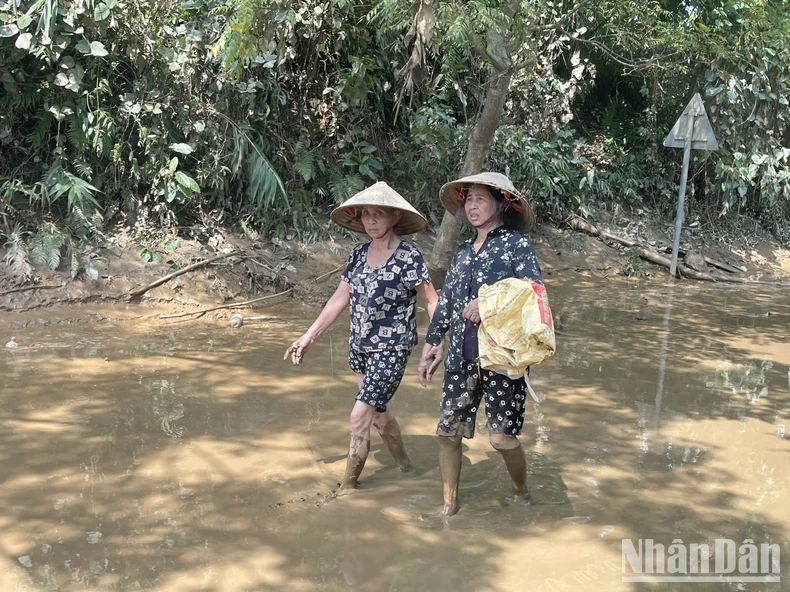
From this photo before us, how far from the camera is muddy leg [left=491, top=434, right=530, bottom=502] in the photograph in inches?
137

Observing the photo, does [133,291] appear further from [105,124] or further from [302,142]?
[302,142]

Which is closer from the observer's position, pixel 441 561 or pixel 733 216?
pixel 441 561

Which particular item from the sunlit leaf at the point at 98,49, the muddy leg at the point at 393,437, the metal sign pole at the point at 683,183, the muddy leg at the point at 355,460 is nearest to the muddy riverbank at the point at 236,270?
the metal sign pole at the point at 683,183

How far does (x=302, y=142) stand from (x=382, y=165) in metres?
1.25

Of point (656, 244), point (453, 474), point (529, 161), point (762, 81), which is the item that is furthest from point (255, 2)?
point (762, 81)

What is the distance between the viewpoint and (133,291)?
750 cm

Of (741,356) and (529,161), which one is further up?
(529,161)

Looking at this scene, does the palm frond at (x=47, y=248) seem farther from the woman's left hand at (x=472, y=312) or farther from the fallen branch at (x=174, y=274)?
the woman's left hand at (x=472, y=312)

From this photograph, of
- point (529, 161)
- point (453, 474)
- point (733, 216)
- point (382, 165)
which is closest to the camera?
point (453, 474)

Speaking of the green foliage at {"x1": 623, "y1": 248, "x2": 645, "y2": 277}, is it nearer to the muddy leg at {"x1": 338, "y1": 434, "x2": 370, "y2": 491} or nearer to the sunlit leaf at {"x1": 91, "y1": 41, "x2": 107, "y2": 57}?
the sunlit leaf at {"x1": 91, "y1": 41, "x2": 107, "y2": 57}

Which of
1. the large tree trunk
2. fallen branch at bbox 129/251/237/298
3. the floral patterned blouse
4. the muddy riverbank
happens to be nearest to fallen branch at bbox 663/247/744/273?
the muddy riverbank

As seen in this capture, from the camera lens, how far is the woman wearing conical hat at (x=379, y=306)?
3.70 m

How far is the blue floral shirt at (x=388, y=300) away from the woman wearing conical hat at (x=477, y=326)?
188 millimetres

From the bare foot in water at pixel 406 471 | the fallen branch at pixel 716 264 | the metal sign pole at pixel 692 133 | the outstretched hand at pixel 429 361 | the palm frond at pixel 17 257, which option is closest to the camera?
the outstretched hand at pixel 429 361
